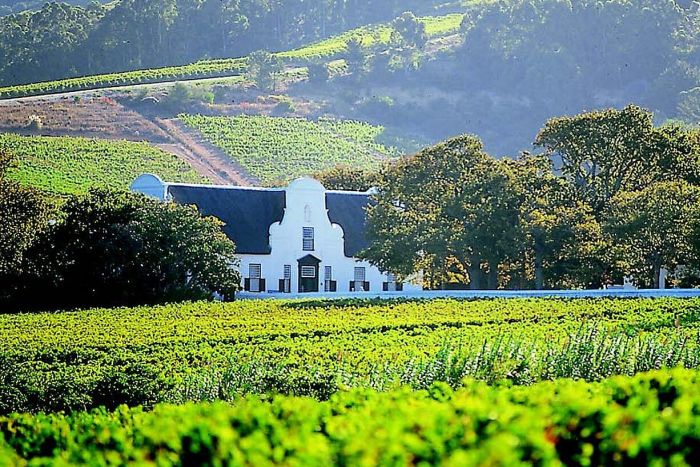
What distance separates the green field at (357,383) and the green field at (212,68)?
247 feet

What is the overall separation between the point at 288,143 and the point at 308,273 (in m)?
48.5

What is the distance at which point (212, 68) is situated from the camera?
11756 cm

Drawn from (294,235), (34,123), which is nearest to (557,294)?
(294,235)

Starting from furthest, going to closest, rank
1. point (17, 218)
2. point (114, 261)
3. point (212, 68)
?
point (212, 68) → point (17, 218) → point (114, 261)

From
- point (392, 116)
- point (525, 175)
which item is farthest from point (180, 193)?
point (392, 116)

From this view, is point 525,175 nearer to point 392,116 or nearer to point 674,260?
point 674,260

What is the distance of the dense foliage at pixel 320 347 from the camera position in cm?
1380

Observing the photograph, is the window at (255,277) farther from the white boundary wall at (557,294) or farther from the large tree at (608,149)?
the white boundary wall at (557,294)

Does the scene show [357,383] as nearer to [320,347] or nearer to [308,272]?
[320,347]

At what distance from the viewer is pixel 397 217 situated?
40656mm

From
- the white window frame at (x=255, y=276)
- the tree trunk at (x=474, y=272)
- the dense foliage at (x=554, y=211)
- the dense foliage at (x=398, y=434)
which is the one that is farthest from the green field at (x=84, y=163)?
the dense foliage at (x=398, y=434)

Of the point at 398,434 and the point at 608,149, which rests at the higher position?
the point at 608,149

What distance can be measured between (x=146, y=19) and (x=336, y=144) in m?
32.6

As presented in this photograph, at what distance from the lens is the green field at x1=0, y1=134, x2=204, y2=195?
68.9m
